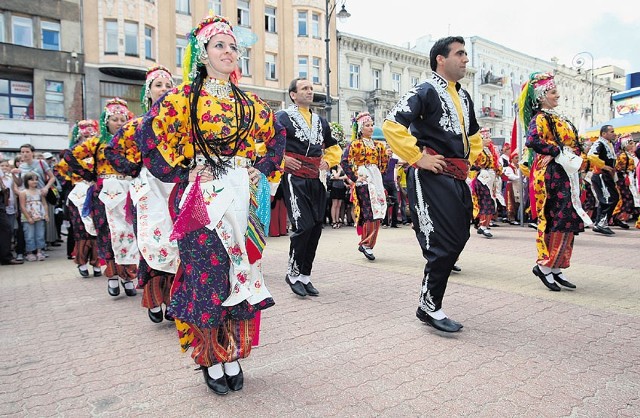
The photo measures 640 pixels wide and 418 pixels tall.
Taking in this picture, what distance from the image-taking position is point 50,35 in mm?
21547

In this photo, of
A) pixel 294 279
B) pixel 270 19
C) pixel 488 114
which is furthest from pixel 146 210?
pixel 488 114

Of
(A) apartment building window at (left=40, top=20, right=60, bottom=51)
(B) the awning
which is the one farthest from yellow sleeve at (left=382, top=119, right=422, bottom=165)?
(A) apartment building window at (left=40, top=20, right=60, bottom=51)

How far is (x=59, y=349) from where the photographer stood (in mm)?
3418

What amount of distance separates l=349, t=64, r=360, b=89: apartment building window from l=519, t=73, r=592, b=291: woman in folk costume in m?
28.8

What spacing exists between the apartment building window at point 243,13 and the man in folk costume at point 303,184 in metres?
23.8

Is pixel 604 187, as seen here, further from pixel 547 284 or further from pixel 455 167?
pixel 455 167

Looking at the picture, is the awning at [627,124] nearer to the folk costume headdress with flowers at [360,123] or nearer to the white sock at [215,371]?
the folk costume headdress with flowers at [360,123]

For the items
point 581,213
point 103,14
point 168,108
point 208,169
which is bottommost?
point 581,213

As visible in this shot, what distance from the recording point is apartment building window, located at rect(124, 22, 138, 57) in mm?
22188

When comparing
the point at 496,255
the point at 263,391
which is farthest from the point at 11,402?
the point at 496,255

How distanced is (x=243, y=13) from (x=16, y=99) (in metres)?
12.7

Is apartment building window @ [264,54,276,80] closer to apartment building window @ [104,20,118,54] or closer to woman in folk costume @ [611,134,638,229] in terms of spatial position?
apartment building window @ [104,20,118,54]

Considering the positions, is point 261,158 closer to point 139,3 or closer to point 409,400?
point 409,400

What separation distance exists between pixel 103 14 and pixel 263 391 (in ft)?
78.7
